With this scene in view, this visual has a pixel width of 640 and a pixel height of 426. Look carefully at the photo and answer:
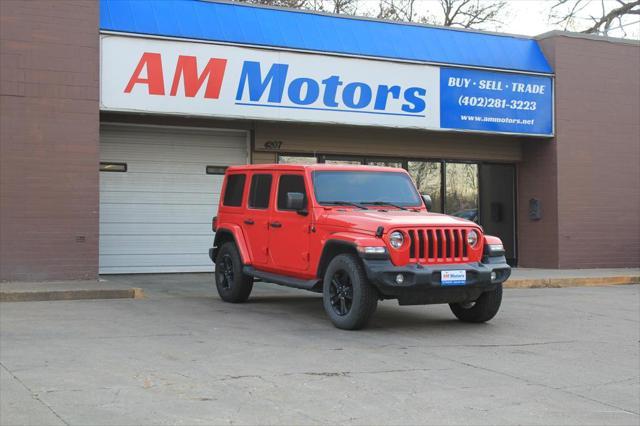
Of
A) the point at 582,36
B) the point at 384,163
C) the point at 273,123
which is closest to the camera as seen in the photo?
the point at 273,123

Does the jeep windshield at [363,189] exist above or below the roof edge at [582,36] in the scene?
below

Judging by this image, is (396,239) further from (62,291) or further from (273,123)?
(273,123)

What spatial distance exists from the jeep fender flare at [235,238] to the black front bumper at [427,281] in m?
2.74

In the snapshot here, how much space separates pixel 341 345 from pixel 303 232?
2.17m

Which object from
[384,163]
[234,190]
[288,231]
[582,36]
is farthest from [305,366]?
[582,36]

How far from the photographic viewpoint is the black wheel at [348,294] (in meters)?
8.93

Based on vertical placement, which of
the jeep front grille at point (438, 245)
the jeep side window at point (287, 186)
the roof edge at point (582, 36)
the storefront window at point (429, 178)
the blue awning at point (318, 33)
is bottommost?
the jeep front grille at point (438, 245)

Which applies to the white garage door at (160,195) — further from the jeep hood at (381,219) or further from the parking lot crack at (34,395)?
the parking lot crack at (34,395)

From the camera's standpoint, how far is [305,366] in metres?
7.21

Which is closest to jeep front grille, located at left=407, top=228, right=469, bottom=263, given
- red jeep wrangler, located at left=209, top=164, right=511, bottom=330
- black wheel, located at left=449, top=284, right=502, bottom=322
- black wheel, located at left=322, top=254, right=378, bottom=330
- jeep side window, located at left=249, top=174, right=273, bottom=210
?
red jeep wrangler, located at left=209, top=164, right=511, bottom=330

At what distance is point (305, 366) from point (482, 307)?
3534 millimetres

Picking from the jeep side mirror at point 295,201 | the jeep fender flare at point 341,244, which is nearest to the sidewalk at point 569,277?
the jeep fender flare at point 341,244

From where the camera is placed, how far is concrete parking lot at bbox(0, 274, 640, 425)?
566cm

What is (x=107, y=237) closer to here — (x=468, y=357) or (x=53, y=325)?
(x=53, y=325)
